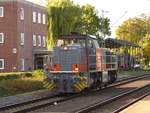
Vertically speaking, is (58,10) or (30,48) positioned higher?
(58,10)

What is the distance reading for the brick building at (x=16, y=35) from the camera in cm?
7075

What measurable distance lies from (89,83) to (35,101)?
525cm

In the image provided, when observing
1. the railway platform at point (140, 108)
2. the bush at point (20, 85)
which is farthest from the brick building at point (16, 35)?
the railway platform at point (140, 108)

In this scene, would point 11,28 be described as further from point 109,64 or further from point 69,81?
point 69,81

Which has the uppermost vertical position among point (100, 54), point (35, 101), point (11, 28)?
point (11, 28)

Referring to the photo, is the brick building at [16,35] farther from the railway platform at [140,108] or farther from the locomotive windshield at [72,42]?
the railway platform at [140,108]

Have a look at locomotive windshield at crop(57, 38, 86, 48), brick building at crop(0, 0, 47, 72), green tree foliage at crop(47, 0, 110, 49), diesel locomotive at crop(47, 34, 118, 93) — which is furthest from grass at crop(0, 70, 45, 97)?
brick building at crop(0, 0, 47, 72)

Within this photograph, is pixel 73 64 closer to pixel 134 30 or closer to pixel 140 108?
pixel 140 108

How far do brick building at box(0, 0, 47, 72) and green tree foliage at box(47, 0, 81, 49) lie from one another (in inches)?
162

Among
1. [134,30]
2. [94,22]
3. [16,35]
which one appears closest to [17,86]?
[16,35]

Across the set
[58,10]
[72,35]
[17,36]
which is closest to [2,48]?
[17,36]

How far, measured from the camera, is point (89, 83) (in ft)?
98.2

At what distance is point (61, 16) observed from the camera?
6819cm

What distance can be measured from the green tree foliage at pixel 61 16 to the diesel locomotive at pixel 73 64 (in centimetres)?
3330
